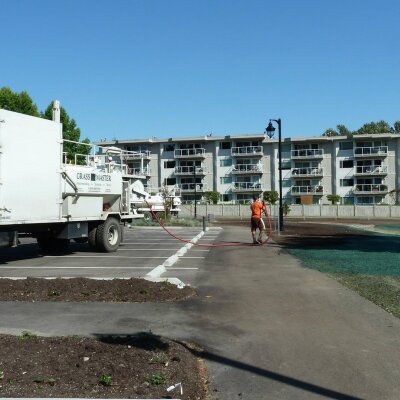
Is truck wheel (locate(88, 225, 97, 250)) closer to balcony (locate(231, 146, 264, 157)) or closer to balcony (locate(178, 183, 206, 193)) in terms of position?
balcony (locate(231, 146, 264, 157))

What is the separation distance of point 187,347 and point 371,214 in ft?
202

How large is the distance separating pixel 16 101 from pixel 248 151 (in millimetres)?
41855

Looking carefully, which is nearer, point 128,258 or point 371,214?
point 128,258

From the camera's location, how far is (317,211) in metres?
66.0

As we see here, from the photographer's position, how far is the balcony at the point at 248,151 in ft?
250

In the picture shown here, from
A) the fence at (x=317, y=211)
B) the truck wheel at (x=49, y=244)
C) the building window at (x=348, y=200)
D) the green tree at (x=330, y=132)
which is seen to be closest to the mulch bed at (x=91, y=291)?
the truck wheel at (x=49, y=244)

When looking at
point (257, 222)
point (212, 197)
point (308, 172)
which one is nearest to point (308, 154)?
point (308, 172)

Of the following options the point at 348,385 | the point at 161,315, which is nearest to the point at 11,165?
the point at 161,315

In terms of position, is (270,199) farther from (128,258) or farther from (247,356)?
(247,356)

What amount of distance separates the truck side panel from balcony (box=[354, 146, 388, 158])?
66.2 metres

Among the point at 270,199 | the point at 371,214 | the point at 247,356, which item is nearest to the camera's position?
the point at 247,356

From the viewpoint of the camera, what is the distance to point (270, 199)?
237ft

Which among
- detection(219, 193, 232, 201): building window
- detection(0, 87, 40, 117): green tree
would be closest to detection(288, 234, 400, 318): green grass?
detection(0, 87, 40, 117): green tree

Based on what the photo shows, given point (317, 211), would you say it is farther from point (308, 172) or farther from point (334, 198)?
point (308, 172)
